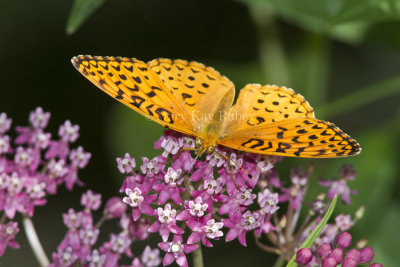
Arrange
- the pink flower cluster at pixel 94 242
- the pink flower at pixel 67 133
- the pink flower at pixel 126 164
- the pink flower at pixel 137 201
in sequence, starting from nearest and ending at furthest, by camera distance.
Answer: the pink flower at pixel 137 201
the pink flower at pixel 126 164
the pink flower cluster at pixel 94 242
the pink flower at pixel 67 133

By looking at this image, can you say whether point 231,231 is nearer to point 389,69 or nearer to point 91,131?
point 91,131

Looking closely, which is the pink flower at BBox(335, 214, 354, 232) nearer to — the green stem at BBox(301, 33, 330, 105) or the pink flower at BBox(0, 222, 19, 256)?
the pink flower at BBox(0, 222, 19, 256)

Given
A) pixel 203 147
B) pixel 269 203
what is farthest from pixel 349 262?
pixel 203 147

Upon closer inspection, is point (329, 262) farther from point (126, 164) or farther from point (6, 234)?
point (6, 234)

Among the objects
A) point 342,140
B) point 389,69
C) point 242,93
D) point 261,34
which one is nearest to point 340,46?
point 389,69

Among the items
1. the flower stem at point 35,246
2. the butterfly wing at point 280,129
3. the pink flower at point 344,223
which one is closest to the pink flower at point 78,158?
the flower stem at point 35,246

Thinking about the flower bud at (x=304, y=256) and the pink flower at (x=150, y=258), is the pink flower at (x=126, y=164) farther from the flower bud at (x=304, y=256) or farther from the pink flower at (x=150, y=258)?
the flower bud at (x=304, y=256)

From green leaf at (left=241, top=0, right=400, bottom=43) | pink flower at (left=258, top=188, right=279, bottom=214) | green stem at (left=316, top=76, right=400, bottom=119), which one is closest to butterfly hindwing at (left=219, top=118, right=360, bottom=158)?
pink flower at (left=258, top=188, right=279, bottom=214)
